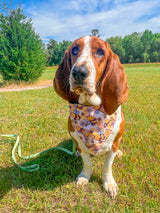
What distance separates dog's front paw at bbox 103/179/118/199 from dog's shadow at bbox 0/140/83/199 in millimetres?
486

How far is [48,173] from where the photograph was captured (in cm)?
217

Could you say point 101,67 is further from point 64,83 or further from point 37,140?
point 37,140

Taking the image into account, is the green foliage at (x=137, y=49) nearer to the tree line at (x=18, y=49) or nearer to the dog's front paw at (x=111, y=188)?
the tree line at (x=18, y=49)

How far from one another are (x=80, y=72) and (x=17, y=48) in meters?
8.61

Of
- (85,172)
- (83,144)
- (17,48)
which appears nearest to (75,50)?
(83,144)

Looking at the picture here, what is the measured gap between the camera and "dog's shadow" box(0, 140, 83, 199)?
1.95 m

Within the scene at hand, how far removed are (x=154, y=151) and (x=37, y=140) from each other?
2.22 metres

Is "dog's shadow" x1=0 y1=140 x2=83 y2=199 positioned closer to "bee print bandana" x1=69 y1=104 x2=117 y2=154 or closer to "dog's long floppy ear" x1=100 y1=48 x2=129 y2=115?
"bee print bandana" x1=69 y1=104 x2=117 y2=154

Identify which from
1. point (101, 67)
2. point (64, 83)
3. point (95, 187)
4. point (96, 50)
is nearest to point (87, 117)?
point (64, 83)

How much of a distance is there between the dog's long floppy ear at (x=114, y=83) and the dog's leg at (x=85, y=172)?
33.1 inches

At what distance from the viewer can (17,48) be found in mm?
8352

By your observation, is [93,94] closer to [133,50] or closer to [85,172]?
[85,172]

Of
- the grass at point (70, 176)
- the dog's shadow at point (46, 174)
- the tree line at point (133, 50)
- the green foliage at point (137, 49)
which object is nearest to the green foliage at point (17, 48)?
the grass at point (70, 176)

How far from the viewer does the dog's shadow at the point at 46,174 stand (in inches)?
76.9
